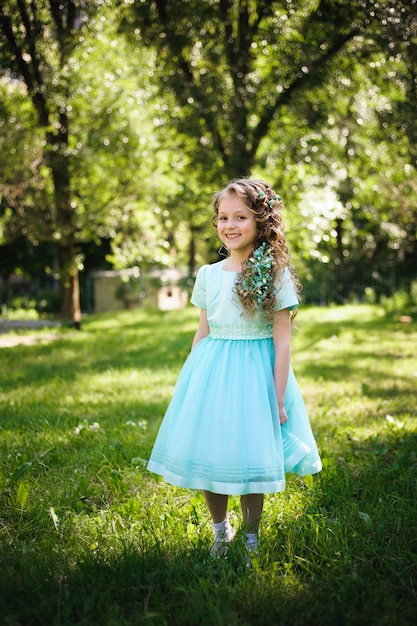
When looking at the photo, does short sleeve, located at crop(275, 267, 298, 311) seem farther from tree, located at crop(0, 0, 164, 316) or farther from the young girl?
tree, located at crop(0, 0, 164, 316)

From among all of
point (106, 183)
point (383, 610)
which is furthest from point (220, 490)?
point (106, 183)

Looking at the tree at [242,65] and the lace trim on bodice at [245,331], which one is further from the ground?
the tree at [242,65]

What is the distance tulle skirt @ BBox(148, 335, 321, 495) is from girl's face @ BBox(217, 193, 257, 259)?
1.51 ft

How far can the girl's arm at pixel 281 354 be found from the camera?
2516 millimetres

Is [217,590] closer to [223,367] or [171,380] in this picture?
[223,367]

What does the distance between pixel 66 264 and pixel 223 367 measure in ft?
28.1

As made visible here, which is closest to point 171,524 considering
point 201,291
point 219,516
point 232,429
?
point 219,516

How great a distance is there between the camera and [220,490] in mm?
2369

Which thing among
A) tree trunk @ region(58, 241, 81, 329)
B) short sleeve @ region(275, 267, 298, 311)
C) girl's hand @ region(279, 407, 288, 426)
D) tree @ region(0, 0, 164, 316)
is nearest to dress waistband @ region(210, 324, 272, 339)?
short sleeve @ region(275, 267, 298, 311)

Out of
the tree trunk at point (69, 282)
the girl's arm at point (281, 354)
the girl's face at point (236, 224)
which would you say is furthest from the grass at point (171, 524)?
the tree trunk at point (69, 282)

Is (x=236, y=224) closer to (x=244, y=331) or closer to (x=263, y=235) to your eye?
(x=263, y=235)

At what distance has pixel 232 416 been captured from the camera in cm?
244

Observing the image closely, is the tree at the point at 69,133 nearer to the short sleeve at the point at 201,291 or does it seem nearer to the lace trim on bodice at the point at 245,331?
the short sleeve at the point at 201,291

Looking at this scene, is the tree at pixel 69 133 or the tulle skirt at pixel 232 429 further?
the tree at pixel 69 133
